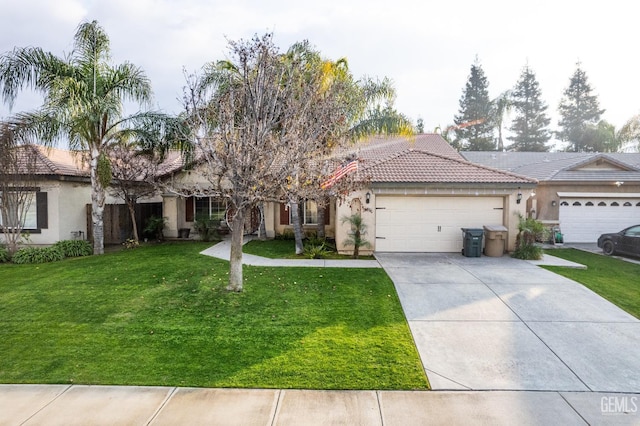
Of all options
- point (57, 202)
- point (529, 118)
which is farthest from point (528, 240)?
point (529, 118)

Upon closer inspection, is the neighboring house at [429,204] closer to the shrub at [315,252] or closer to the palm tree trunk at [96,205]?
the shrub at [315,252]

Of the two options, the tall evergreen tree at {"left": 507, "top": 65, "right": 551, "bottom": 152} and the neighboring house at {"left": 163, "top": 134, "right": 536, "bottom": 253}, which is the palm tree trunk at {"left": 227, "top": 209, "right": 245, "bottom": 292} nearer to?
the neighboring house at {"left": 163, "top": 134, "right": 536, "bottom": 253}

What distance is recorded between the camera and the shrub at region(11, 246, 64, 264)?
39.4 feet

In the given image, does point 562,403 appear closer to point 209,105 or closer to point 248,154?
point 248,154

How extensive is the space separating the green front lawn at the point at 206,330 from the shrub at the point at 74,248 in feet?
8.65

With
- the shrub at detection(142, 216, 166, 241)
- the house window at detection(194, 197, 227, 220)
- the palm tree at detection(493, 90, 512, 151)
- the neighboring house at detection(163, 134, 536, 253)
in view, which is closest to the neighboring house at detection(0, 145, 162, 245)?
the shrub at detection(142, 216, 166, 241)

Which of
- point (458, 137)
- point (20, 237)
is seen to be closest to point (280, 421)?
point (20, 237)

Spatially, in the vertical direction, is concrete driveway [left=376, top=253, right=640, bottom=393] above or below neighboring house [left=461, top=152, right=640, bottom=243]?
below

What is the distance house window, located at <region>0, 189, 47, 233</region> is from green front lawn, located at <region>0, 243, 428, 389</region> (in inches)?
140

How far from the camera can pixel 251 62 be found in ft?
26.8

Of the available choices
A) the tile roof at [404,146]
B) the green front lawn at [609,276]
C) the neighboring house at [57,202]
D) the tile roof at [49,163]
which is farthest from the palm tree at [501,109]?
the tile roof at [49,163]

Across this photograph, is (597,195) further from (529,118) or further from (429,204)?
(529,118)

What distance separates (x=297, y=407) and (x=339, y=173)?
6963 mm

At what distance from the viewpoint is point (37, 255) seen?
1220cm
